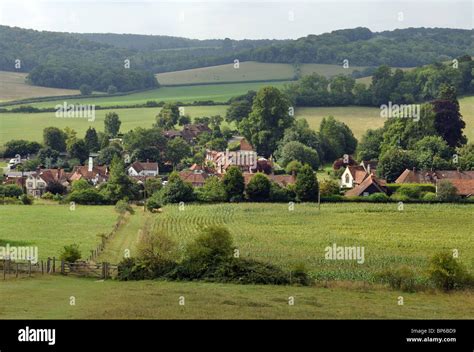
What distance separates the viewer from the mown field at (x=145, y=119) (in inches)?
3126

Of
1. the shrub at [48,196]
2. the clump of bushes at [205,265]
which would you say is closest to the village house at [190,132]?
the shrub at [48,196]

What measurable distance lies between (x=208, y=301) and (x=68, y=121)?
67.6 m

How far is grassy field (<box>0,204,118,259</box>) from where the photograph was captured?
36875mm

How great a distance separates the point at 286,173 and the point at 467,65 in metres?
35.8

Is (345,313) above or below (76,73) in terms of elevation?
below

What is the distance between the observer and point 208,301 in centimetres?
2431

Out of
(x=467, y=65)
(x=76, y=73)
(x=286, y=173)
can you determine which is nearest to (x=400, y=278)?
(x=286, y=173)

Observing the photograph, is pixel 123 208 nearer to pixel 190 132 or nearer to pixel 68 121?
pixel 190 132

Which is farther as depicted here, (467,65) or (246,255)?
(467,65)

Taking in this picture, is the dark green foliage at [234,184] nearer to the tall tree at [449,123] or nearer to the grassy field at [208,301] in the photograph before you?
the grassy field at [208,301]

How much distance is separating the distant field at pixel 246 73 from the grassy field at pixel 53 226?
70.3 metres

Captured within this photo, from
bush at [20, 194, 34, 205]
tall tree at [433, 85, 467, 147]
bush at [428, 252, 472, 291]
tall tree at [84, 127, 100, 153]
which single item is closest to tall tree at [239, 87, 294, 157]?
tall tree at [433, 85, 467, 147]

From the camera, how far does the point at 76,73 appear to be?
112562 mm
